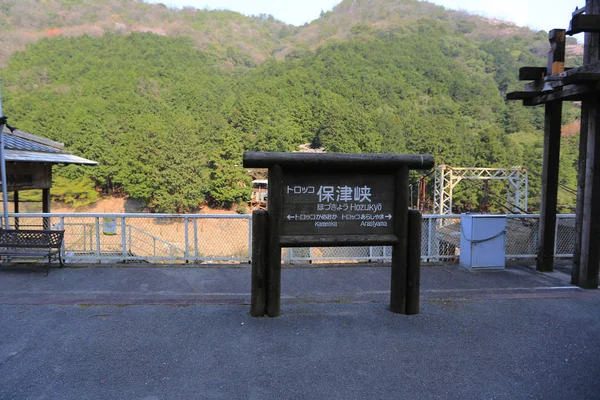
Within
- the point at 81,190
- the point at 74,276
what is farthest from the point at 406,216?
the point at 81,190

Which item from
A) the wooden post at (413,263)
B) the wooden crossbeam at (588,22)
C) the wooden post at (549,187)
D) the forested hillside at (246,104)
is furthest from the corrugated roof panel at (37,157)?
the forested hillside at (246,104)

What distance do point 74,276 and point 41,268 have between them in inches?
40.0

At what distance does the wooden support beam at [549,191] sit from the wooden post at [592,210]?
35.0 inches

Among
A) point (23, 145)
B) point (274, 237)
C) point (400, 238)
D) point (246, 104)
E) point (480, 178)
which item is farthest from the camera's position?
point (246, 104)

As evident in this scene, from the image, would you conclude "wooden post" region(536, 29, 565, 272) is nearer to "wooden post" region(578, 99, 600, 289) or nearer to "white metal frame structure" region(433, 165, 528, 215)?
"wooden post" region(578, 99, 600, 289)

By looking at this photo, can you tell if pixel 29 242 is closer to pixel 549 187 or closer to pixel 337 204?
pixel 337 204

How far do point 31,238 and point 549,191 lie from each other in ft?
32.1

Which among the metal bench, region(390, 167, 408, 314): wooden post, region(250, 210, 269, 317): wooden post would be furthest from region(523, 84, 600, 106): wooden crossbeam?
the metal bench

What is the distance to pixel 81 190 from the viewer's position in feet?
171

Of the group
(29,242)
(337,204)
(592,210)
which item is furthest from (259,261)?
(592,210)

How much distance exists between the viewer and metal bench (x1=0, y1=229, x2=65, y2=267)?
7219 millimetres

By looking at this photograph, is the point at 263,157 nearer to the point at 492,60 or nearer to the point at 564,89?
the point at 564,89

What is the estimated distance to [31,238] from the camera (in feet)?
24.2

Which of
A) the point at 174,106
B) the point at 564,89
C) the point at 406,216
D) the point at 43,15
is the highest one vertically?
the point at 43,15
